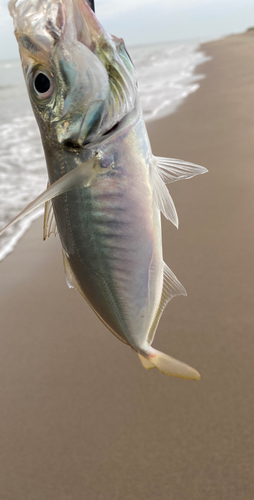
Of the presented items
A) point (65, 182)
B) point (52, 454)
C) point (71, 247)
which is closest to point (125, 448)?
point (52, 454)

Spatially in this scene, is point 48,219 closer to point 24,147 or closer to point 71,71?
point 71,71

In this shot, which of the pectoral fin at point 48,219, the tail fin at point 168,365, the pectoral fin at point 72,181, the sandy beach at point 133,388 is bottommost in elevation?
the sandy beach at point 133,388

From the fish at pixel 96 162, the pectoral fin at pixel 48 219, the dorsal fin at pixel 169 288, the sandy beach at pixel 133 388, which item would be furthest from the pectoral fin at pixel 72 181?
the sandy beach at pixel 133 388

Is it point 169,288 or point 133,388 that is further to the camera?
point 133,388

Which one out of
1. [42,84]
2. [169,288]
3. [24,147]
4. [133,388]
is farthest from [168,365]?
[24,147]

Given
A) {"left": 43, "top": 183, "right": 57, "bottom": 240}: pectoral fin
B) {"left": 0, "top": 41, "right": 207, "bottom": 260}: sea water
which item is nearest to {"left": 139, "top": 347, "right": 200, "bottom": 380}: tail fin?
{"left": 43, "top": 183, "right": 57, "bottom": 240}: pectoral fin

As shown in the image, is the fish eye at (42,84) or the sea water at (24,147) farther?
the sea water at (24,147)

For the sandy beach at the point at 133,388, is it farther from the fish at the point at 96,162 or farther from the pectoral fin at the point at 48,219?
the pectoral fin at the point at 48,219
